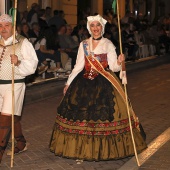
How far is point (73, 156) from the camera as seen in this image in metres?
6.48

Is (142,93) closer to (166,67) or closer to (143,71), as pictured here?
(143,71)

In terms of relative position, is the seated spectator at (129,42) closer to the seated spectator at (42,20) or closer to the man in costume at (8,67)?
the seated spectator at (42,20)

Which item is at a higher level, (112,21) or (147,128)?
(112,21)

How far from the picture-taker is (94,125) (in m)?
6.45

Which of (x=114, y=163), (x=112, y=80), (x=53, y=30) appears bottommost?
(x=114, y=163)

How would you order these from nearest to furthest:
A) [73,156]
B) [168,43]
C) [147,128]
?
1. [73,156]
2. [147,128]
3. [168,43]

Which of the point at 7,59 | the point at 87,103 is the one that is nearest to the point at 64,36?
the point at 87,103

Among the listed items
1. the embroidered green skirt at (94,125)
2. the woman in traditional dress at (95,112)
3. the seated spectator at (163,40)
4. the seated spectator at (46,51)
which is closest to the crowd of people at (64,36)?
the seated spectator at (46,51)

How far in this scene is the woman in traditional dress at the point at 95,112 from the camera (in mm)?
6434

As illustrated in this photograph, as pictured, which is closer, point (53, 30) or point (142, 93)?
point (142, 93)

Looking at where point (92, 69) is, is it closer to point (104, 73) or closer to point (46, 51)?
point (104, 73)

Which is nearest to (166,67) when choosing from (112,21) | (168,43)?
(112,21)

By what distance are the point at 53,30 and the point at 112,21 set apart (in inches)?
298

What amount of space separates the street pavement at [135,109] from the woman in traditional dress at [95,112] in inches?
7.0
